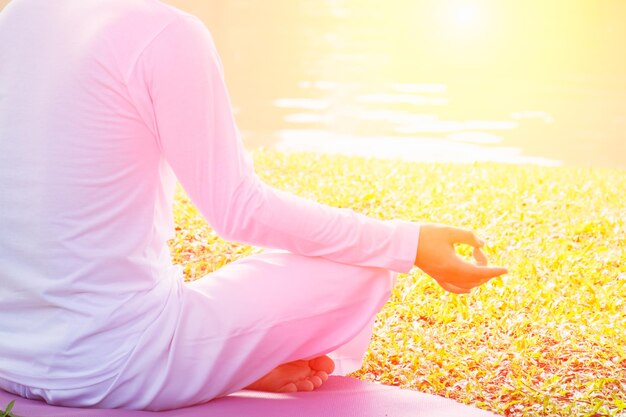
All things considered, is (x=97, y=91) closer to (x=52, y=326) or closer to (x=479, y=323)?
(x=52, y=326)

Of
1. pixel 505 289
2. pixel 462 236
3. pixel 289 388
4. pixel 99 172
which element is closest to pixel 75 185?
pixel 99 172

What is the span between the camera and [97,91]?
1869mm

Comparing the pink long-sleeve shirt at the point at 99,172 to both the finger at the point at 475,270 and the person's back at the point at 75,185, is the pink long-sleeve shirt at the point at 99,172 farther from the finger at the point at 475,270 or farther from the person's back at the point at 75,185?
the finger at the point at 475,270

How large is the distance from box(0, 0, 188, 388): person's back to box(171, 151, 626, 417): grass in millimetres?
1423

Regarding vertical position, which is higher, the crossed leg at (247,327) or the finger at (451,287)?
the finger at (451,287)

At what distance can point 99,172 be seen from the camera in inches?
74.9

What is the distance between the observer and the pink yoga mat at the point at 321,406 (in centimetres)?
199

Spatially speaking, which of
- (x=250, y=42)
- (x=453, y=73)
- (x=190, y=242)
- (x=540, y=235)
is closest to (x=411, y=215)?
(x=540, y=235)

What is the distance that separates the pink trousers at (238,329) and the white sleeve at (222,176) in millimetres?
82

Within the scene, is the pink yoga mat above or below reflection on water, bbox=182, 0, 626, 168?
below

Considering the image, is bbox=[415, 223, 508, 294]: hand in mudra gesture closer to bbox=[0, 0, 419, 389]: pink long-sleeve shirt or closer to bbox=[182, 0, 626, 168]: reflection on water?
bbox=[0, 0, 419, 389]: pink long-sleeve shirt

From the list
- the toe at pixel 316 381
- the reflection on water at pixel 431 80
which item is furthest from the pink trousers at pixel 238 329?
the reflection on water at pixel 431 80

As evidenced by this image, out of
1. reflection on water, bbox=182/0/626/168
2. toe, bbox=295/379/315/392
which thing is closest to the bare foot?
toe, bbox=295/379/315/392

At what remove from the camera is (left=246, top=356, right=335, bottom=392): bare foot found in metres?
2.29
